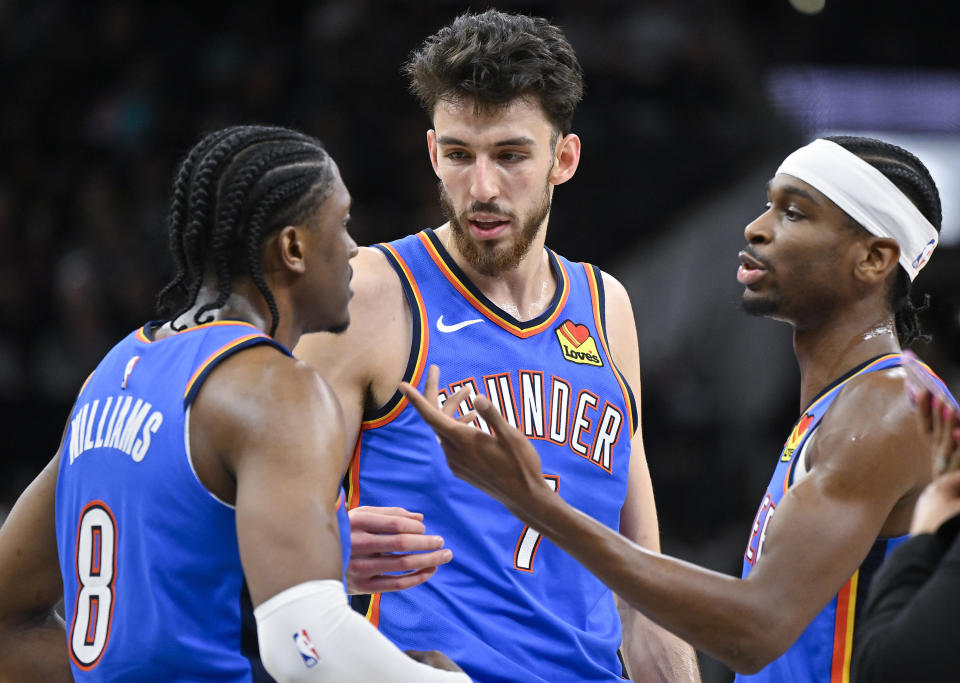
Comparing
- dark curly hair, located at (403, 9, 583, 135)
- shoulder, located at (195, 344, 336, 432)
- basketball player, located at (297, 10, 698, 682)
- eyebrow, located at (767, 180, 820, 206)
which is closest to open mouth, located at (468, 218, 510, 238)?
basketball player, located at (297, 10, 698, 682)

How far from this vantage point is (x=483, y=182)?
3.74 metres

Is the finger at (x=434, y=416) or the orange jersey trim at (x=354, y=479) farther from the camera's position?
the orange jersey trim at (x=354, y=479)

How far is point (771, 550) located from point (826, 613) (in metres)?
0.41

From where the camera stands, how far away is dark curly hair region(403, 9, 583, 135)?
3.79 metres

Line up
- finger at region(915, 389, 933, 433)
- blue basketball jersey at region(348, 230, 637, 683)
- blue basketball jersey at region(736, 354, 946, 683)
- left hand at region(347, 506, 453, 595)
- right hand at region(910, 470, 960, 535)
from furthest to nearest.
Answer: blue basketball jersey at region(348, 230, 637, 683) → blue basketball jersey at region(736, 354, 946, 683) → left hand at region(347, 506, 453, 595) → finger at region(915, 389, 933, 433) → right hand at region(910, 470, 960, 535)

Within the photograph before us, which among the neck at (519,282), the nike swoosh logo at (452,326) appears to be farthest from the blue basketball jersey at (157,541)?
the neck at (519,282)

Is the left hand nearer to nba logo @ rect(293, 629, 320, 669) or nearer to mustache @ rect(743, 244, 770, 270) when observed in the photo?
nba logo @ rect(293, 629, 320, 669)

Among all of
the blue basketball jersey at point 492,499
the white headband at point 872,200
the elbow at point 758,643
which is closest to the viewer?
the elbow at point 758,643

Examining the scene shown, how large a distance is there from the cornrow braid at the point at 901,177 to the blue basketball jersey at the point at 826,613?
1.08 feet

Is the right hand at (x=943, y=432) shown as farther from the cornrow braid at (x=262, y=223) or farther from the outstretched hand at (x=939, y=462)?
the cornrow braid at (x=262, y=223)

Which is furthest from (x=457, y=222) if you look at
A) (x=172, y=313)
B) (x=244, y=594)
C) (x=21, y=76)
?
(x=21, y=76)

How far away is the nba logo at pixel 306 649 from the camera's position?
2375 millimetres

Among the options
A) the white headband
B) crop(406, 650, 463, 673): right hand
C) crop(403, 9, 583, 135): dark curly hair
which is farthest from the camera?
crop(403, 9, 583, 135): dark curly hair

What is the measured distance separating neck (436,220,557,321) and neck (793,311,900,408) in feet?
2.83
